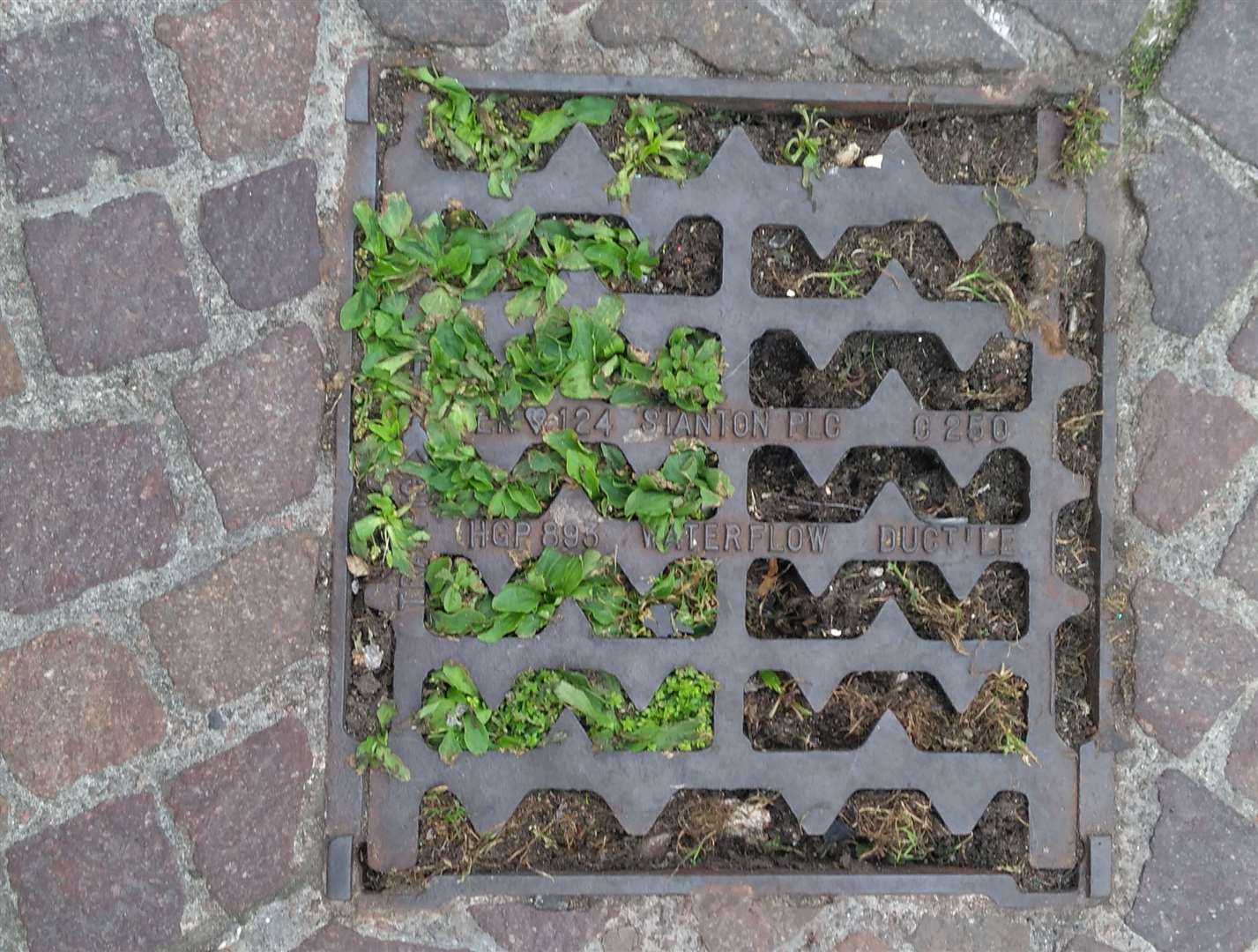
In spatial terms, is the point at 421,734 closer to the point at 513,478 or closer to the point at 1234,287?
the point at 513,478

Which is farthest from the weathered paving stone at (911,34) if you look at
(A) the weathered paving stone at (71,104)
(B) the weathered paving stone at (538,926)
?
(B) the weathered paving stone at (538,926)

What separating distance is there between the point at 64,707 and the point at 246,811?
A: 1.21ft

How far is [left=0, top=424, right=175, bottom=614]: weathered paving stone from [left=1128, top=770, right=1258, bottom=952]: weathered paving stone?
1958 mm

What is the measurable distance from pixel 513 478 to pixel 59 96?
1.05 m

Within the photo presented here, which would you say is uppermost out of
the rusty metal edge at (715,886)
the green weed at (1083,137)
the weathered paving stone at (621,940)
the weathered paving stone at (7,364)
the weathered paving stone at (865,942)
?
the green weed at (1083,137)

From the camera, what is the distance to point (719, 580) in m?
1.76

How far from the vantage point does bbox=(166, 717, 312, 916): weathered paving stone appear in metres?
1.73

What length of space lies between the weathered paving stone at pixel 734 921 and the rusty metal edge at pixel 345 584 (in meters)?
0.65

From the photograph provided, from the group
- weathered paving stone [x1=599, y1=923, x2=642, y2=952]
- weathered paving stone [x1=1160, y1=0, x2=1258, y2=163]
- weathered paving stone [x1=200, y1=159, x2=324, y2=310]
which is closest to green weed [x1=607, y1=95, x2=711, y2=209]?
weathered paving stone [x1=200, y1=159, x2=324, y2=310]

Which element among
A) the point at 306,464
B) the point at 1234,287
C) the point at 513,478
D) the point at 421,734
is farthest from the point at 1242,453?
the point at 306,464

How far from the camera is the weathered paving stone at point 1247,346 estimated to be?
184 cm

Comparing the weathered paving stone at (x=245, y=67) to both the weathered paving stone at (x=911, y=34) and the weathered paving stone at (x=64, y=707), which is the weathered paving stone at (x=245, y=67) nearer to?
the weathered paving stone at (x=64, y=707)

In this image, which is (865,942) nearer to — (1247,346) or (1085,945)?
(1085,945)

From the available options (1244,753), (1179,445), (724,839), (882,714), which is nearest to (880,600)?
(882,714)
